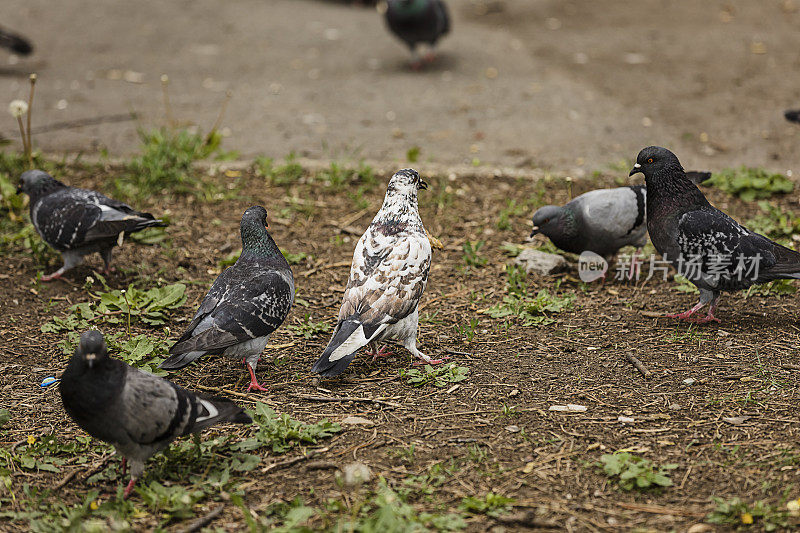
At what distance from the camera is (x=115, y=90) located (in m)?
9.30

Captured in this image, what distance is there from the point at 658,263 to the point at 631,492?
2.78 m

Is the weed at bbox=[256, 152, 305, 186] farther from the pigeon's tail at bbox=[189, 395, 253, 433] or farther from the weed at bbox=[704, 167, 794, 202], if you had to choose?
the pigeon's tail at bbox=[189, 395, 253, 433]

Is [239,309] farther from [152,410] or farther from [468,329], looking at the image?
[468,329]

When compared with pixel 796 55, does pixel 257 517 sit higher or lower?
lower

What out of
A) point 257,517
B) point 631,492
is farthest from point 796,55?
point 257,517

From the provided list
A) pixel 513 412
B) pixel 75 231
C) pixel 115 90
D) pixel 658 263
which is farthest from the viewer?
pixel 115 90

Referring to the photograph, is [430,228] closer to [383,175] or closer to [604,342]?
[383,175]

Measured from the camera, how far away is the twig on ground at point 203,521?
2975mm

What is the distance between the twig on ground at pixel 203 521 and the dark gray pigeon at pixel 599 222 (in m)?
3.20

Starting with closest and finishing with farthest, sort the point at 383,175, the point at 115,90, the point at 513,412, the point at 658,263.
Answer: the point at 513,412 → the point at 658,263 → the point at 383,175 → the point at 115,90

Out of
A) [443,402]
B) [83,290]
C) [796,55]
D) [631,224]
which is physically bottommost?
[83,290]

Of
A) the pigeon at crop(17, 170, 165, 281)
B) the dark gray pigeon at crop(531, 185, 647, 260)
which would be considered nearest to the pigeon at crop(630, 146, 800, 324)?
the dark gray pigeon at crop(531, 185, 647, 260)

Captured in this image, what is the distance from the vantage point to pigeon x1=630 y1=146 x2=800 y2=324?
4.57 meters

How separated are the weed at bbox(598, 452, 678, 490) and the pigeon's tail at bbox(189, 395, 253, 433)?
1508mm
